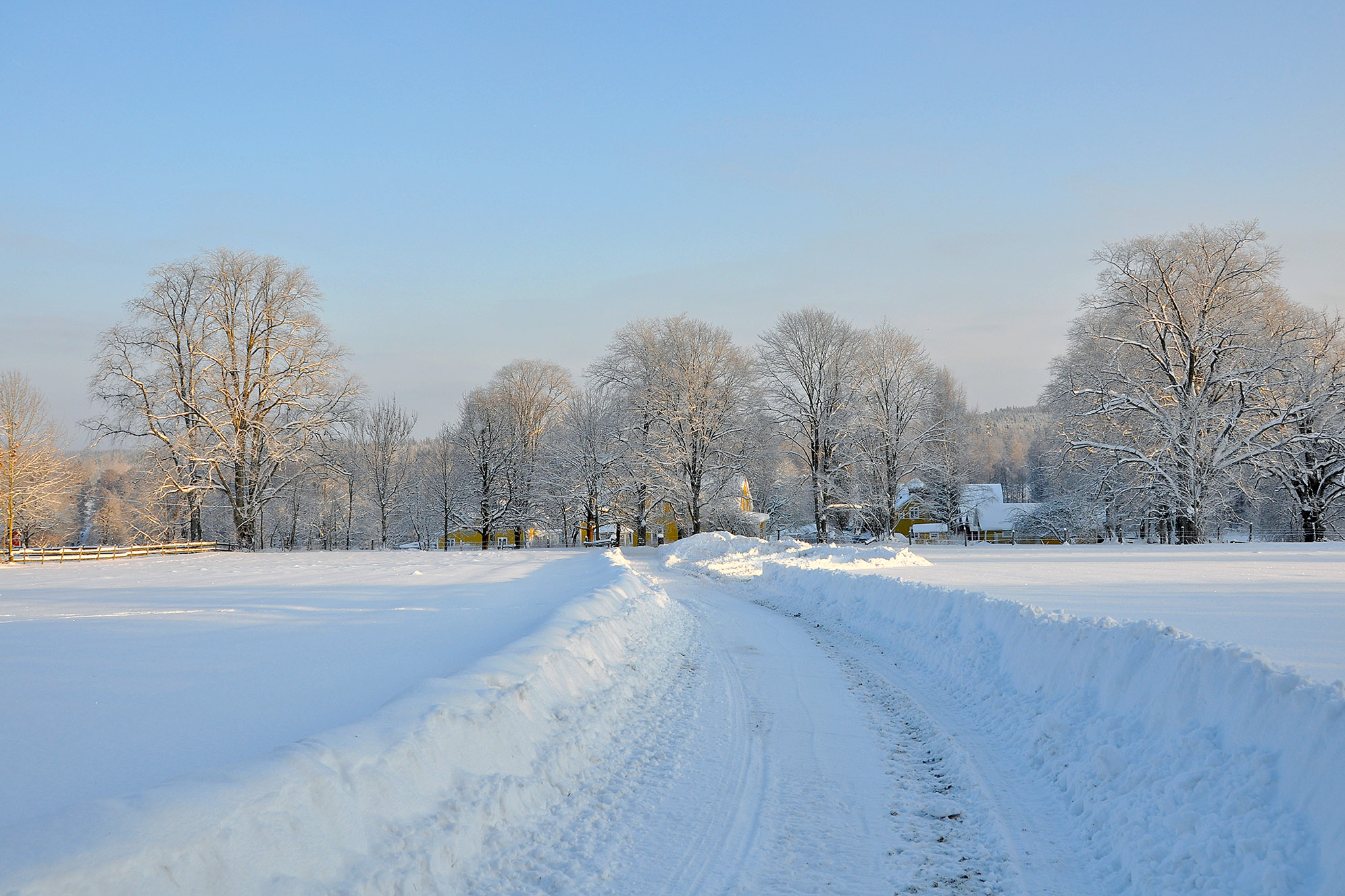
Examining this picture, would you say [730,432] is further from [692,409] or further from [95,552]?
[95,552]

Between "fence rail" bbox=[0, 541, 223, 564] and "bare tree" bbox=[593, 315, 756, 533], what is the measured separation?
23.3 metres

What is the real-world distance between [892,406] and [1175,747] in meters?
38.9

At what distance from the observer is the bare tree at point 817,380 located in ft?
137

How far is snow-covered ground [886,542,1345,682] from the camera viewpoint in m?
7.32

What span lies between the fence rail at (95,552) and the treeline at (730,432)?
195cm

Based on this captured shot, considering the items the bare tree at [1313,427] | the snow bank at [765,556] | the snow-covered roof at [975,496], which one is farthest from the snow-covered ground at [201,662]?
the snow-covered roof at [975,496]

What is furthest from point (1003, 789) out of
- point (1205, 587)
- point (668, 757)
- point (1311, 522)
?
point (1311, 522)

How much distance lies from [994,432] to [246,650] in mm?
137921

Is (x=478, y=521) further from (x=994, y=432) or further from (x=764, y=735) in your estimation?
(x=994, y=432)

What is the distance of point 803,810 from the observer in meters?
5.41

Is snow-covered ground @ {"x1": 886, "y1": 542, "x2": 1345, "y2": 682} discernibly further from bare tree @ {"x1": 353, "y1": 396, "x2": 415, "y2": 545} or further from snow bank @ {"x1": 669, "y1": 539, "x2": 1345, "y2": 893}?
bare tree @ {"x1": 353, "y1": 396, "x2": 415, "y2": 545}

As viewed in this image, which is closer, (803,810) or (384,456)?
(803,810)

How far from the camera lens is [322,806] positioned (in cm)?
412

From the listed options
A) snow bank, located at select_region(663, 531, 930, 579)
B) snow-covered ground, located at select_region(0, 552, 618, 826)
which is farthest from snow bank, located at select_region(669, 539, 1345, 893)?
snow bank, located at select_region(663, 531, 930, 579)
